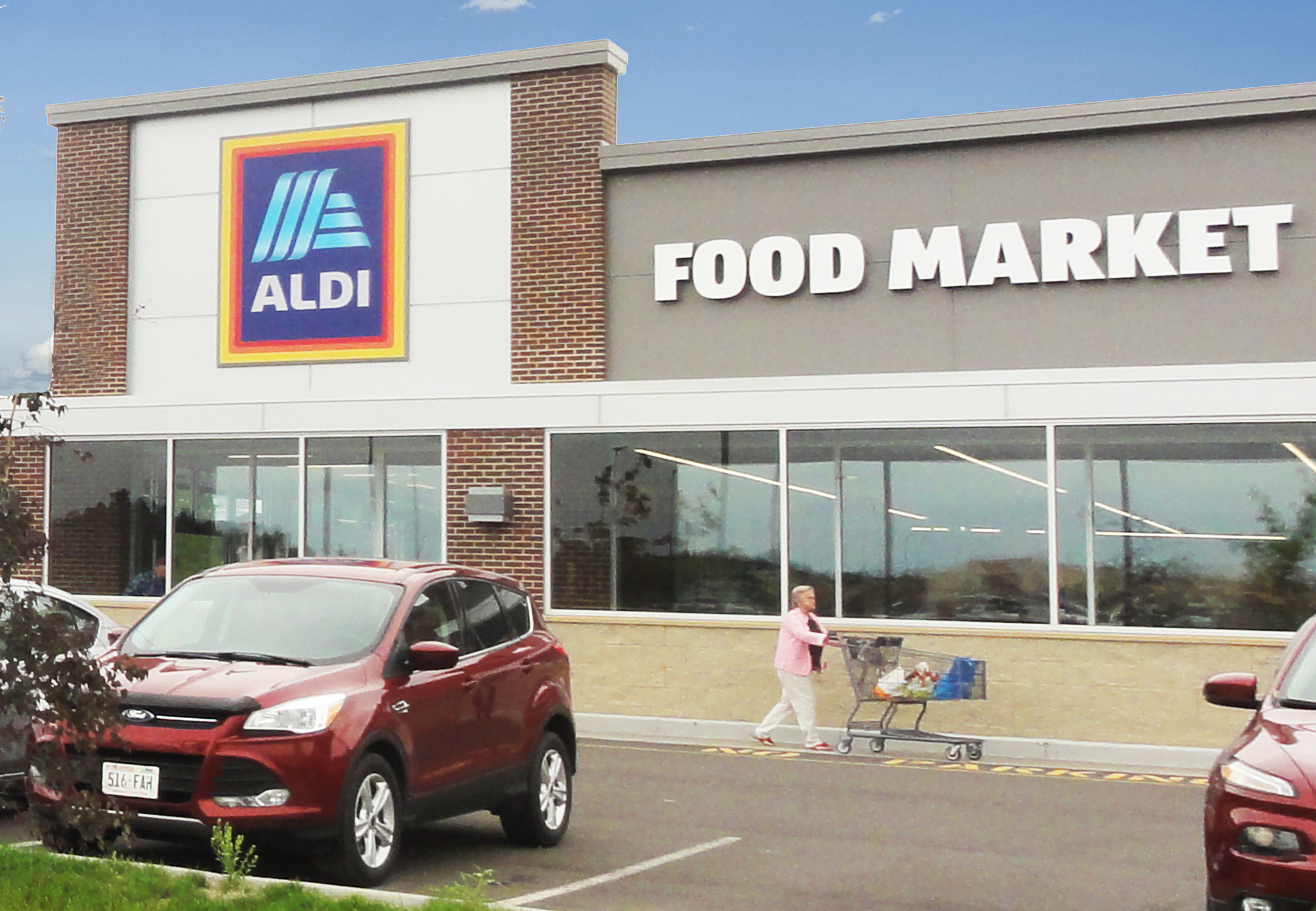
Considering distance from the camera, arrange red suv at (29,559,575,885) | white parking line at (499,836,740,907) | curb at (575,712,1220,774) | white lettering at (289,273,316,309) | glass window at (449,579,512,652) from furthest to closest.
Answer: white lettering at (289,273,316,309)
curb at (575,712,1220,774)
glass window at (449,579,512,652)
white parking line at (499,836,740,907)
red suv at (29,559,575,885)

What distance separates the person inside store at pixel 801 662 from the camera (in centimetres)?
1658

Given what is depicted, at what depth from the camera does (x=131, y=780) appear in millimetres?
8375

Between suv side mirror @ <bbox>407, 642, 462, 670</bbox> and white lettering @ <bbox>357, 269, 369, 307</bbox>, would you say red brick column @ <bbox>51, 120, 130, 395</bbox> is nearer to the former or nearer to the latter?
white lettering @ <bbox>357, 269, 369, 307</bbox>

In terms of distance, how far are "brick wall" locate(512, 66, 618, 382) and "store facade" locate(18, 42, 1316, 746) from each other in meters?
0.04

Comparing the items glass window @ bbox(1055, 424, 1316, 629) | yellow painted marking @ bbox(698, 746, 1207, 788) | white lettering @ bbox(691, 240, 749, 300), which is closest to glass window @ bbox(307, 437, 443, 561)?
white lettering @ bbox(691, 240, 749, 300)

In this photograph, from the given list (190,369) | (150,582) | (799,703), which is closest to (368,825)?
(799,703)

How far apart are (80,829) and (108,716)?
56cm

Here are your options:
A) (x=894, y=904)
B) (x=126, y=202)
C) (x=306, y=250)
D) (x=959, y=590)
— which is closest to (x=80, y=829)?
(x=894, y=904)

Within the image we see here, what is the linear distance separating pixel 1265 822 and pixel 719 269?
43.4ft

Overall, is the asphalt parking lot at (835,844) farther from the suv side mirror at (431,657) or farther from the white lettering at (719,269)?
the white lettering at (719,269)

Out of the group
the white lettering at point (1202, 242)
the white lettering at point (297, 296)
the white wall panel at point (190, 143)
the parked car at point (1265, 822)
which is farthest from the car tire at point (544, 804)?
the white wall panel at point (190, 143)

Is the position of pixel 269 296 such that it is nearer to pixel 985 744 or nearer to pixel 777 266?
pixel 777 266

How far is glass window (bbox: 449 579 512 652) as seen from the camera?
10062 mm

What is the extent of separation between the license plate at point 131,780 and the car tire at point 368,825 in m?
0.92
